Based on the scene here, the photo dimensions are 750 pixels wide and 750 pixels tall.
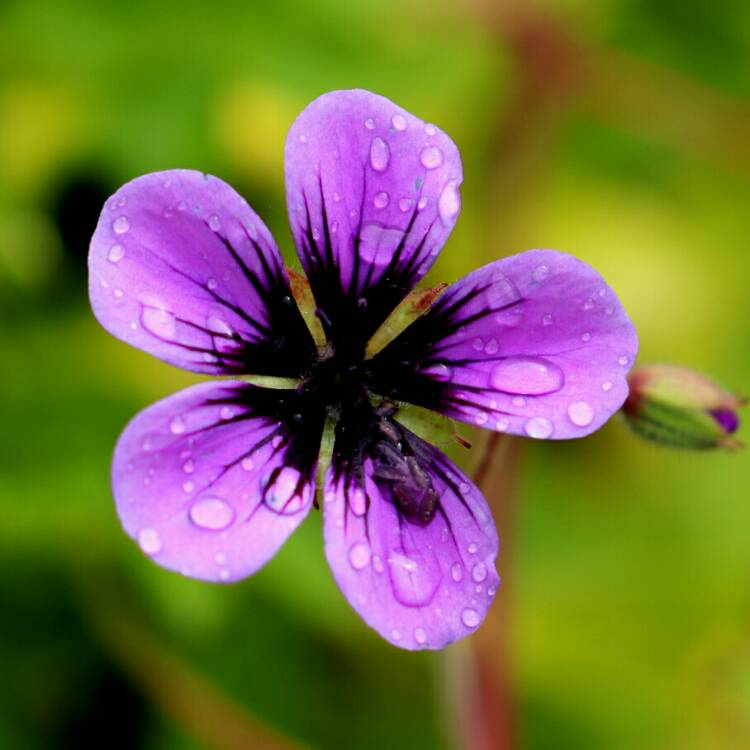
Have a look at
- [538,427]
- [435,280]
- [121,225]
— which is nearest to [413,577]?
[538,427]

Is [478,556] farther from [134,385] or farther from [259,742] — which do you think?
[134,385]

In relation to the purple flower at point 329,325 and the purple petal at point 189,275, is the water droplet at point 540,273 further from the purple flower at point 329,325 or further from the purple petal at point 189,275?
the purple petal at point 189,275

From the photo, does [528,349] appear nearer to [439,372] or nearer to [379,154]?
[439,372]

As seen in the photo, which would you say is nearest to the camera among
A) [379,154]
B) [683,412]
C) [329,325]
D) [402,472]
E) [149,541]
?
[149,541]

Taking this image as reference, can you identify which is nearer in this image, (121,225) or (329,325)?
(121,225)

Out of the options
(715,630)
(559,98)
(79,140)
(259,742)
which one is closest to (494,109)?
(559,98)

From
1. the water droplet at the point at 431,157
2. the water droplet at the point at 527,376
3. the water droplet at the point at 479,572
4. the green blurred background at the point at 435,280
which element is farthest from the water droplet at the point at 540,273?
the green blurred background at the point at 435,280

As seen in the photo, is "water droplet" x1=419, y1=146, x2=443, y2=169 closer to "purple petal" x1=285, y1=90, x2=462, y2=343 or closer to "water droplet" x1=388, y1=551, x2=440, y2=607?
"purple petal" x1=285, y1=90, x2=462, y2=343
